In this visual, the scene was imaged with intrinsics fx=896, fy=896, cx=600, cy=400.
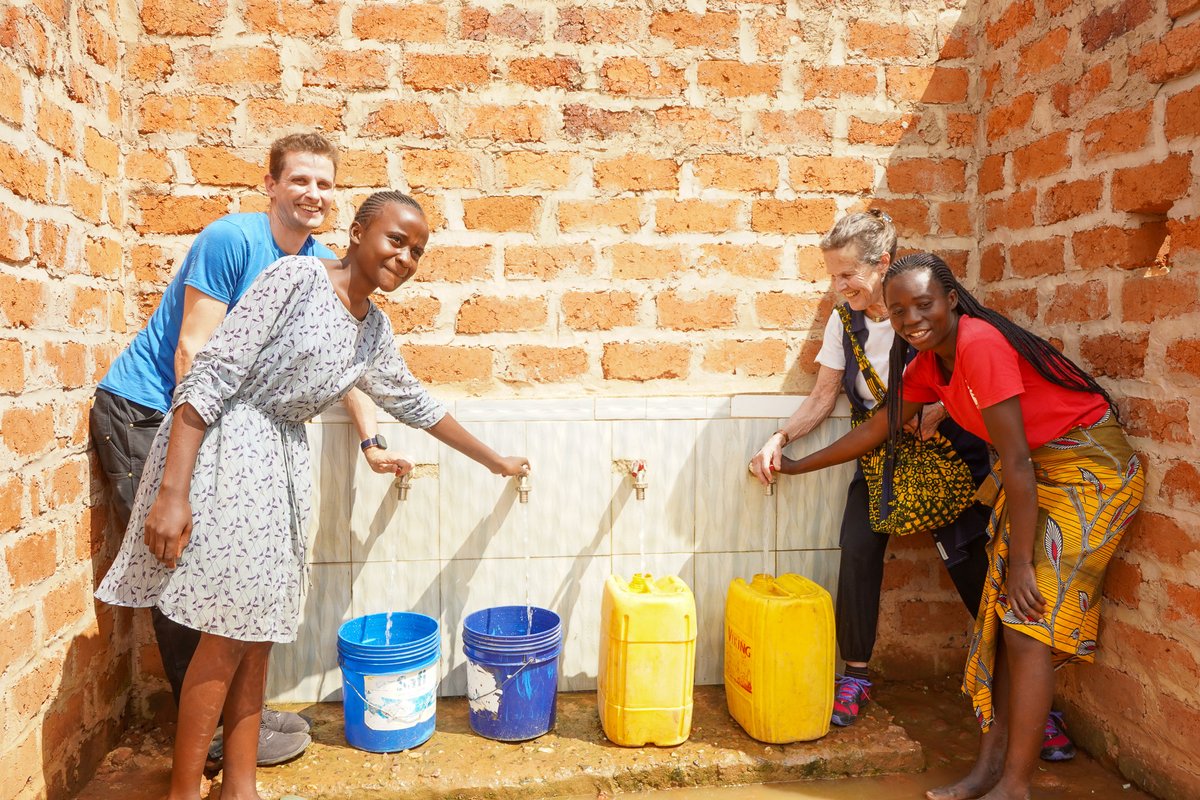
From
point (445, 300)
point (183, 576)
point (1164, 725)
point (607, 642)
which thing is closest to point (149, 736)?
point (183, 576)

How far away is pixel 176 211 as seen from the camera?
308 cm

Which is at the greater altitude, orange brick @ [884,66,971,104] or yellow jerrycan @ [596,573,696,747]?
orange brick @ [884,66,971,104]

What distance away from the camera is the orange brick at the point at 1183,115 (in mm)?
2459

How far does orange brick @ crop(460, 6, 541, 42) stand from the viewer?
3.16 metres

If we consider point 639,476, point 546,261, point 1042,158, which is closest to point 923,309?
point 1042,158

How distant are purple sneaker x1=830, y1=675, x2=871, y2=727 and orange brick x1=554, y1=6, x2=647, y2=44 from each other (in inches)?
94.4

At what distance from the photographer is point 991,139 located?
3.36 m

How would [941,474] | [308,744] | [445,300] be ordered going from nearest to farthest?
[308,744] → [941,474] → [445,300]

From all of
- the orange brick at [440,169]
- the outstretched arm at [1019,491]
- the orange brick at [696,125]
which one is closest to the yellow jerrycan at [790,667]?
the outstretched arm at [1019,491]

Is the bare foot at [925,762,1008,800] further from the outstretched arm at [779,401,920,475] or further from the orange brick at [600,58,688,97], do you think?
the orange brick at [600,58,688,97]

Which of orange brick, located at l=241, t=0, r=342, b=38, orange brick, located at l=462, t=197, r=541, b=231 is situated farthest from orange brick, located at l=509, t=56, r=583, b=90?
orange brick, located at l=241, t=0, r=342, b=38

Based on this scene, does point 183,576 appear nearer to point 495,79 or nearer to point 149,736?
point 149,736

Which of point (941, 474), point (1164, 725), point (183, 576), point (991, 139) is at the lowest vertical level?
point (1164, 725)

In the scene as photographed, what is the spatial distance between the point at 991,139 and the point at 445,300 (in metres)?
2.12
